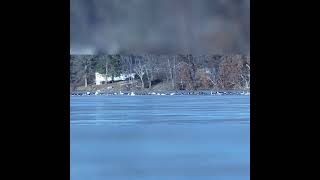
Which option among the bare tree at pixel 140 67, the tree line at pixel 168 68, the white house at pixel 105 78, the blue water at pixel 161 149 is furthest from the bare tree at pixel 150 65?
the blue water at pixel 161 149

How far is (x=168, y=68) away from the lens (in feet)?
43.5

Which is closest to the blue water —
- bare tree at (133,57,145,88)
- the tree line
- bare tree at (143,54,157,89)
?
the tree line

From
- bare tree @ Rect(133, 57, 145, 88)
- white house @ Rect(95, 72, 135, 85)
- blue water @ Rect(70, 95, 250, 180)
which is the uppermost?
bare tree @ Rect(133, 57, 145, 88)

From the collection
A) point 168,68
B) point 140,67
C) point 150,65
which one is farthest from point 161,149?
point 140,67

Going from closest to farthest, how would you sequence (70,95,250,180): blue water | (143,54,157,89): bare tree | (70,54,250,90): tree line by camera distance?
(70,95,250,180): blue water → (70,54,250,90): tree line → (143,54,157,89): bare tree

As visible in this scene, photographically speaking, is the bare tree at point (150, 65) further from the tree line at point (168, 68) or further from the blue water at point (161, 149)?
the blue water at point (161, 149)

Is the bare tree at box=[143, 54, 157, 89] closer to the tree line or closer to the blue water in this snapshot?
the tree line

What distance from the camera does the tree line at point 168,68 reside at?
41.7ft

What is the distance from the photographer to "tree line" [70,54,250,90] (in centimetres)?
1270

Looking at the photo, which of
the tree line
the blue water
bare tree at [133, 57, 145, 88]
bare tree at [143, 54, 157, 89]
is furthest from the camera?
bare tree at [133, 57, 145, 88]
